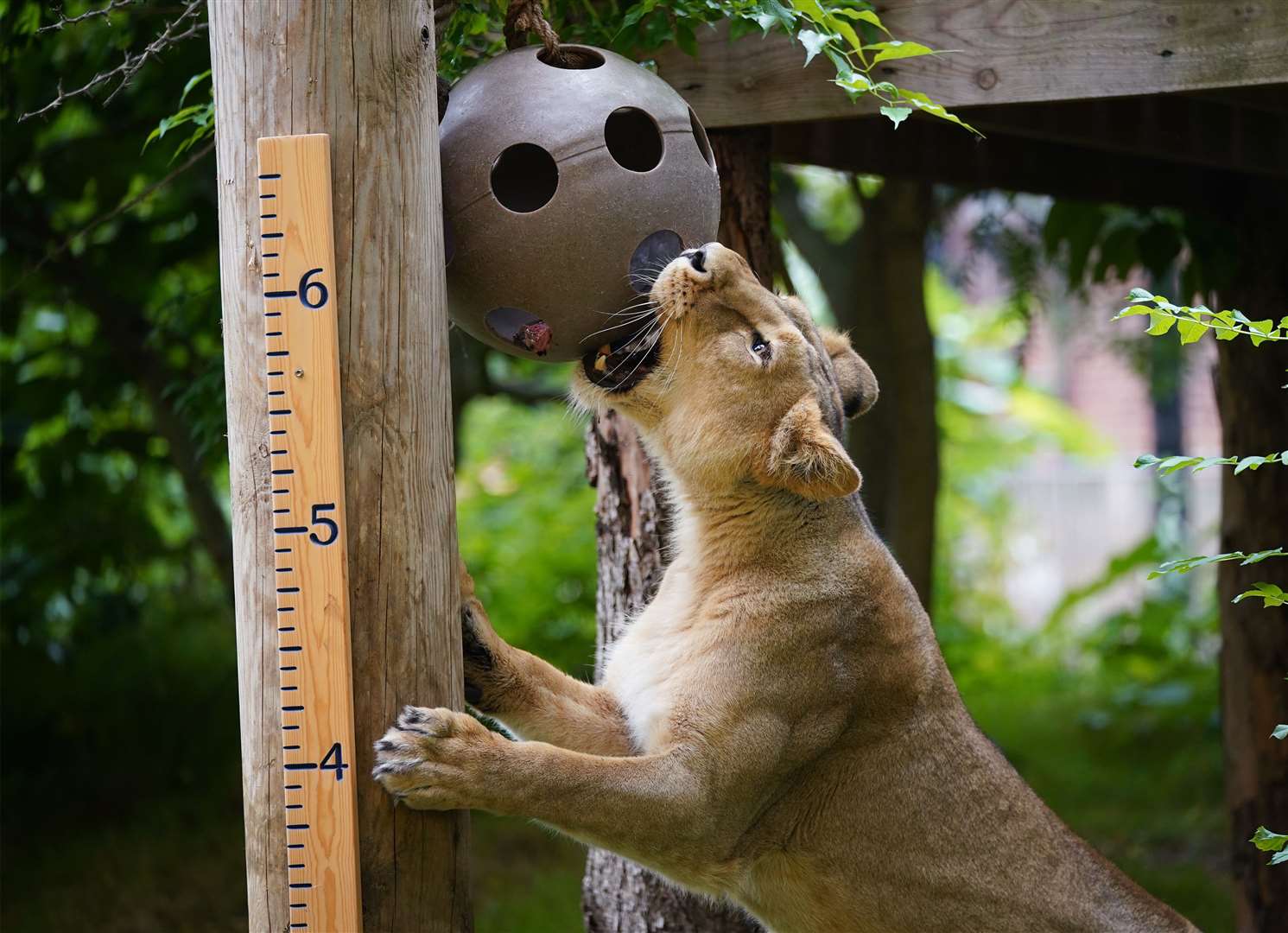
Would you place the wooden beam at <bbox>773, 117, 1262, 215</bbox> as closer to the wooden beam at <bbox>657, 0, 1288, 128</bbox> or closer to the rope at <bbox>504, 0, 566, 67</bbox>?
the wooden beam at <bbox>657, 0, 1288, 128</bbox>

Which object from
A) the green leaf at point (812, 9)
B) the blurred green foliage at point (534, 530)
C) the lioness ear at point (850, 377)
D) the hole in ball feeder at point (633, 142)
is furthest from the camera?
the blurred green foliage at point (534, 530)

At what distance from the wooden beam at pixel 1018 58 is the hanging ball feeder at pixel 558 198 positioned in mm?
1042

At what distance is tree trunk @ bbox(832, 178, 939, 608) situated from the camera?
8.54 metres

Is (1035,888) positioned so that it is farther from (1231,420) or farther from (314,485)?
(1231,420)

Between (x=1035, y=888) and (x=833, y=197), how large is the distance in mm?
9345

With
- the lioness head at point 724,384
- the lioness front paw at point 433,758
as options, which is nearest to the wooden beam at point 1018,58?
the lioness head at point 724,384

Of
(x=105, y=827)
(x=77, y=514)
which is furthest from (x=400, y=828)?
(x=105, y=827)

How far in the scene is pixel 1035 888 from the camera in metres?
4.27

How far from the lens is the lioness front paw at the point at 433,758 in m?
3.19

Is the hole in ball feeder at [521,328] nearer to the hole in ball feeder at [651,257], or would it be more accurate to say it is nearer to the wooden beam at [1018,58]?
the hole in ball feeder at [651,257]

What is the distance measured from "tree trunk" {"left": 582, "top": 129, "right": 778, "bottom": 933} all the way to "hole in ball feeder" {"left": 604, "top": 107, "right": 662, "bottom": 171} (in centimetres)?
115

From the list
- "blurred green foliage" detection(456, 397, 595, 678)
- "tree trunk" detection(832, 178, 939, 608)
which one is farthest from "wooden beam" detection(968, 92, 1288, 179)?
"blurred green foliage" detection(456, 397, 595, 678)

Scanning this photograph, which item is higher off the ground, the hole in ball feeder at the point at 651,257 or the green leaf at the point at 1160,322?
the hole in ball feeder at the point at 651,257

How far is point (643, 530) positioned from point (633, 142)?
5.62 feet
